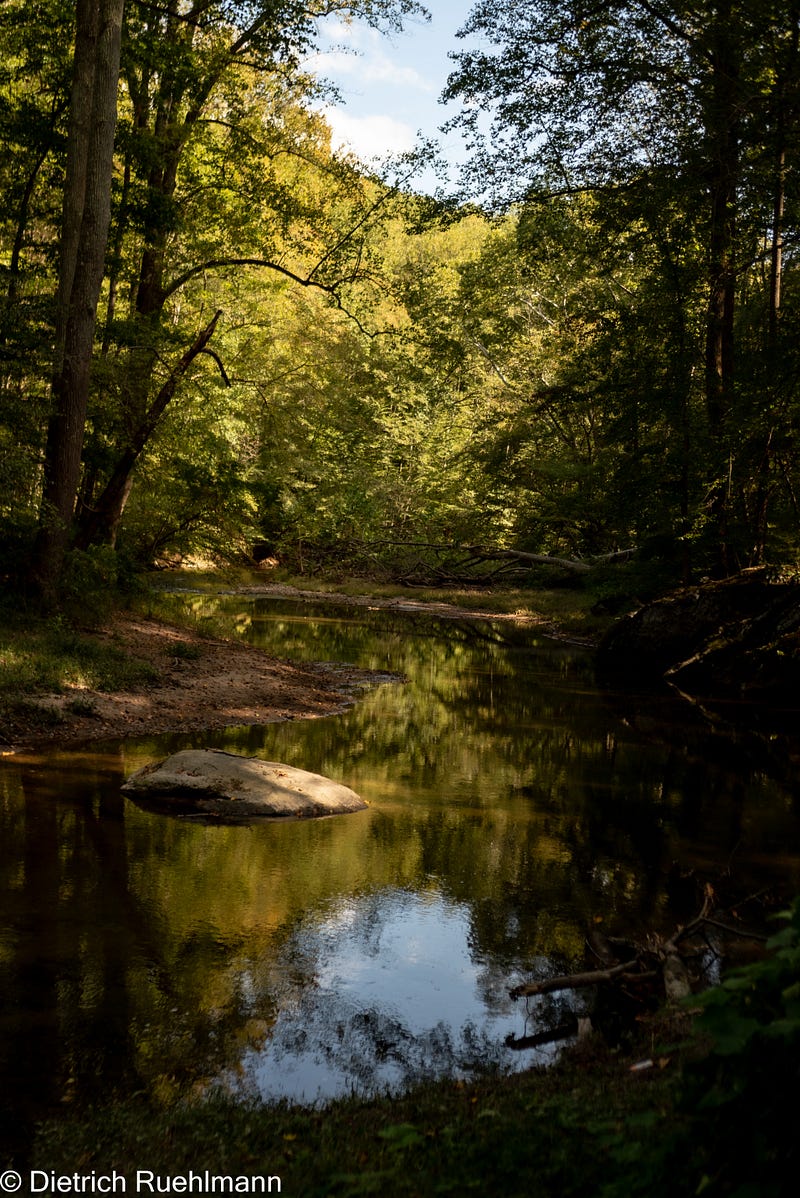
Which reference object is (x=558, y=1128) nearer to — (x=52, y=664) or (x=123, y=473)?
(x=52, y=664)

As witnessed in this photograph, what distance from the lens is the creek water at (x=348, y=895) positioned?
4523mm

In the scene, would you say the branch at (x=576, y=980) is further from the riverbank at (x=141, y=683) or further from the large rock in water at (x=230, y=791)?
the riverbank at (x=141, y=683)

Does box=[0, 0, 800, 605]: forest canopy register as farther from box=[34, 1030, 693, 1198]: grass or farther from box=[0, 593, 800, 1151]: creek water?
box=[34, 1030, 693, 1198]: grass

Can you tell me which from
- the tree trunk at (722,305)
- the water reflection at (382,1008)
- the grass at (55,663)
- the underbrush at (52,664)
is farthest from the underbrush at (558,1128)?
the tree trunk at (722,305)

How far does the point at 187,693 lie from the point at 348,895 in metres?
7.01

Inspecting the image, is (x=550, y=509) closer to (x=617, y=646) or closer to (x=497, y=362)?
(x=617, y=646)

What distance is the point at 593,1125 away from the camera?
A: 298 centimetres

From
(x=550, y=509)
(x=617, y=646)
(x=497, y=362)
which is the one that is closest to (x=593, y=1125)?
(x=617, y=646)

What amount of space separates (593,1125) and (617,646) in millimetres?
18116

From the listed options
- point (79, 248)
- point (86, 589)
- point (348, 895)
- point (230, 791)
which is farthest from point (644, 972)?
point (79, 248)

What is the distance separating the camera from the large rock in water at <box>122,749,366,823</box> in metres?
8.42

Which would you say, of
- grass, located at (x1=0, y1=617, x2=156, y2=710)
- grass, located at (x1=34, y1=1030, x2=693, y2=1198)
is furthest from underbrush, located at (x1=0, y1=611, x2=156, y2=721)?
grass, located at (x1=34, y1=1030, x2=693, y2=1198)

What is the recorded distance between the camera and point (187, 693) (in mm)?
13203

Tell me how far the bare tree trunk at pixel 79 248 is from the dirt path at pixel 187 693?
2249mm
